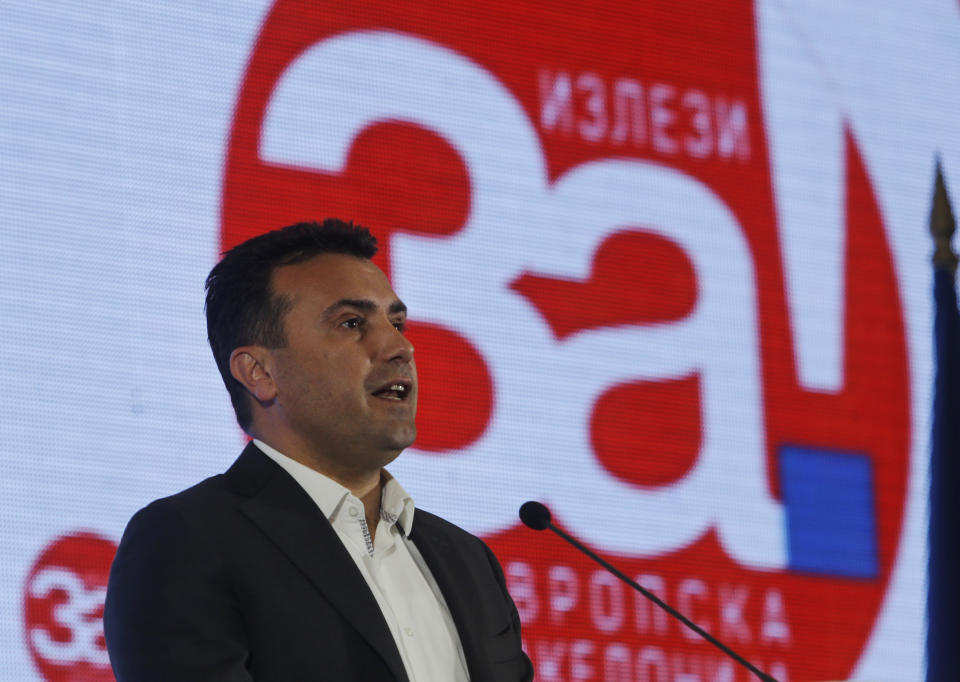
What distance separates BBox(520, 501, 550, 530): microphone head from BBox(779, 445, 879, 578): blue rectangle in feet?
4.87

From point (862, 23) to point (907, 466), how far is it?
48.8 inches

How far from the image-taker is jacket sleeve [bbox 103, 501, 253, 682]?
185 cm

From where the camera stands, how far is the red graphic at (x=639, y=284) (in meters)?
3.27

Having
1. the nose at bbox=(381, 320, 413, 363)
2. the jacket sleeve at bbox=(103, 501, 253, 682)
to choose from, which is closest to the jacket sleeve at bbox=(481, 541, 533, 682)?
the nose at bbox=(381, 320, 413, 363)

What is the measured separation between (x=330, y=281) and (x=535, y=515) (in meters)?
0.48

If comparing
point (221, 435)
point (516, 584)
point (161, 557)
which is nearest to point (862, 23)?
point (516, 584)

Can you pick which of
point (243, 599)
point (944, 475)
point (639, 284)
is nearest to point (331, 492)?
point (243, 599)

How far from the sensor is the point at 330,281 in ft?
7.55

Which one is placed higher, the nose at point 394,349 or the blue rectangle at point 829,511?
the nose at point 394,349

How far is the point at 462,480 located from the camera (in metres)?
3.24

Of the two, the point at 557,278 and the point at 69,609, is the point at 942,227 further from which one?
the point at 69,609

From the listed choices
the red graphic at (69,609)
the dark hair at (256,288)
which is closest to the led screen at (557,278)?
the red graphic at (69,609)

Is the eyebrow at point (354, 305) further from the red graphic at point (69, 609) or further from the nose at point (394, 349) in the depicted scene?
the red graphic at point (69, 609)

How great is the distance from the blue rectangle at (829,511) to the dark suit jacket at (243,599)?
171cm
